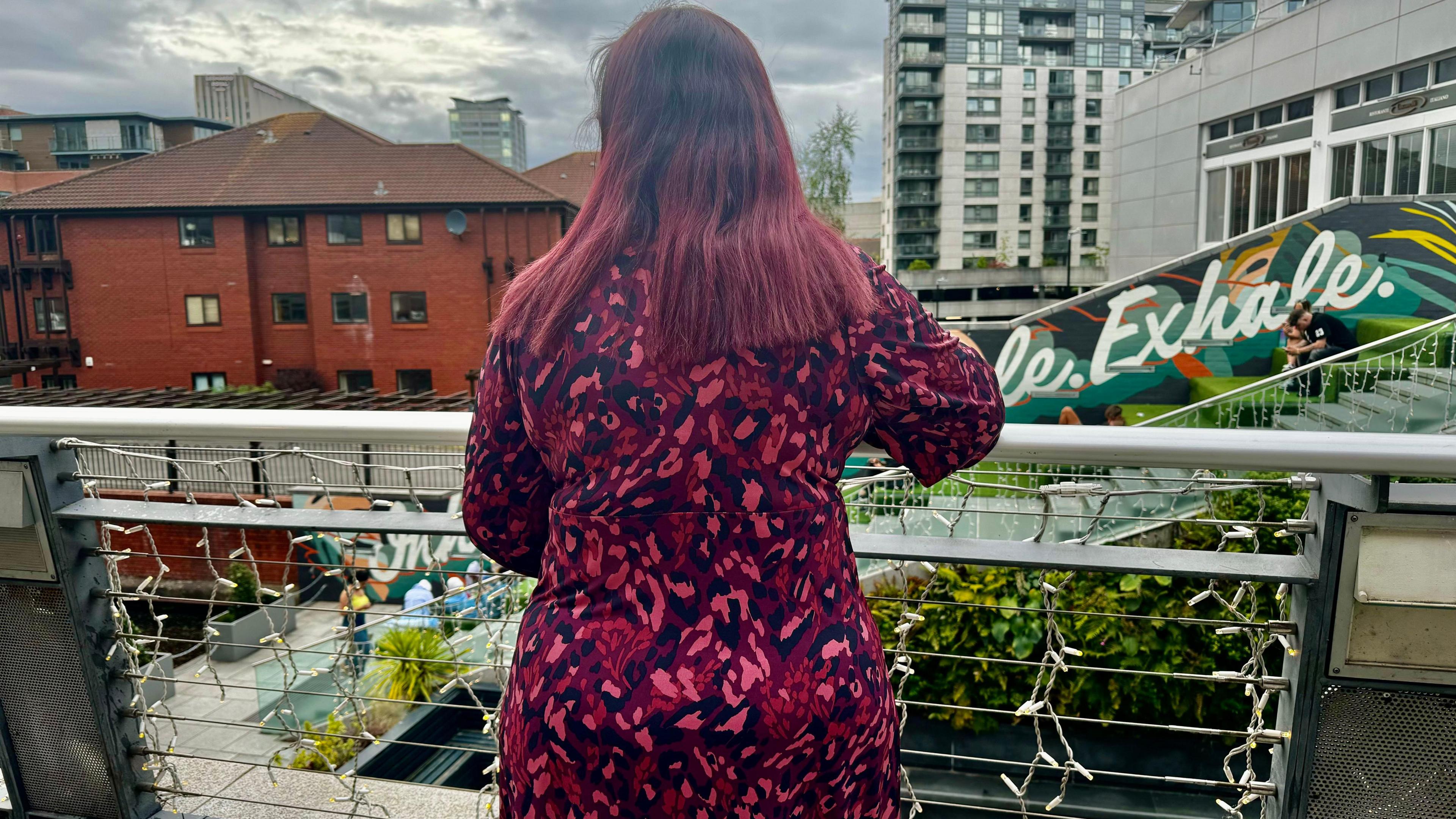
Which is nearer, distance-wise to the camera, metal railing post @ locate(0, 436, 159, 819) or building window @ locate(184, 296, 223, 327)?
metal railing post @ locate(0, 436, 159, 819)

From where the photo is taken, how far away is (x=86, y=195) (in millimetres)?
28547

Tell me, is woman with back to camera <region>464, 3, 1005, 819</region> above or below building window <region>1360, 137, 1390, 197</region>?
below

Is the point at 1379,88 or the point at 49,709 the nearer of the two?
the point at 49,709

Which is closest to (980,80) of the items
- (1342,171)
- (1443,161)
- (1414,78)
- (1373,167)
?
(1342,171)

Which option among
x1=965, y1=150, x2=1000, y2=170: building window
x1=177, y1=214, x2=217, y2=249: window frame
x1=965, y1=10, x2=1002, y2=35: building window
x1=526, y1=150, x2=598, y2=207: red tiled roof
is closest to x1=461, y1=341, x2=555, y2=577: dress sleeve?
x1=526, y1=150, x2=598, y2=207: red tiled roof

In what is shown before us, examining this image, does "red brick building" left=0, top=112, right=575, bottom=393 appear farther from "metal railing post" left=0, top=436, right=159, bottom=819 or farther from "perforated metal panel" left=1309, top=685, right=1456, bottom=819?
"perforated metal panel" left=1309, top=685, right=1456, bottom=819

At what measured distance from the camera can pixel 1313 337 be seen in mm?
11375

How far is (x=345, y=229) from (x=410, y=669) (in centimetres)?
2610

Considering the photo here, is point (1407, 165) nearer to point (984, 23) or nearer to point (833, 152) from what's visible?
point (833, 152)

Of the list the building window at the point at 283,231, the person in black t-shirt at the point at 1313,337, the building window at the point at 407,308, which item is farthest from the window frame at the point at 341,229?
the person in black t-shirt at the point at 1313,337

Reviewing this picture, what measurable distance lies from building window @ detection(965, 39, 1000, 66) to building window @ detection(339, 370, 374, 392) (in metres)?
35.4

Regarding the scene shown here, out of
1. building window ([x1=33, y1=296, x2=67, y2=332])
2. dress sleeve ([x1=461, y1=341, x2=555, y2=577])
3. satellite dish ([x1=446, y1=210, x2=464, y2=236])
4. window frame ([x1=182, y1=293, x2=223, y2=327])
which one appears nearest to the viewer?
dress sleeve ([x1=461, y1=341, x2=555, y2=577])

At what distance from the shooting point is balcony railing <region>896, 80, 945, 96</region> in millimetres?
47934

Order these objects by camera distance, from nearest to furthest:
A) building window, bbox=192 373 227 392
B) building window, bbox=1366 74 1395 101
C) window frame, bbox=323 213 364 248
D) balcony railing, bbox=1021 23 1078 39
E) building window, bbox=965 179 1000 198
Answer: building window, bbox=1366 74 1395 101 → window frame, bbox=323 213 364 248 → building window, bbox=192 373 227 392 → building window, bbox=965 179 1000 198 → balcony railing, bbox=1021 23 1078 39
